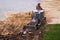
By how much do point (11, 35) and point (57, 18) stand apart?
293cm

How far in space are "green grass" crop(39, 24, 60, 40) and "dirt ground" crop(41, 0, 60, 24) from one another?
0.58 metres

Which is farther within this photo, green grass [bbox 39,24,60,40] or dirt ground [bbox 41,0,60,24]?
dirt ground [bbox 41,0,60,24]

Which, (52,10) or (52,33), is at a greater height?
(52,10)

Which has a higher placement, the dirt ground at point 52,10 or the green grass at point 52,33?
the dirt ground at point 52,10

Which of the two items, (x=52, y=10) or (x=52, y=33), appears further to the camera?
(x=52, y=10)

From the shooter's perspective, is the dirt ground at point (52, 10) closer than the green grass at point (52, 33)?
No

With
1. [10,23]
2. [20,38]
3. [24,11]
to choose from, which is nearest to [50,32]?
[20,38]

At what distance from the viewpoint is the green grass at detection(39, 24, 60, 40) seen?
9844mm

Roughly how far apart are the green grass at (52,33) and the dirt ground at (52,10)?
1.91ft

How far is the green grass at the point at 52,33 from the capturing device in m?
9.84

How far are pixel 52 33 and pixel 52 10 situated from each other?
358 cm

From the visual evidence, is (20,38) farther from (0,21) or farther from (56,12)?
(56,12)

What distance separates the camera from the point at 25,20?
1209 centimetres

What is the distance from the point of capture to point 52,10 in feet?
44.9
